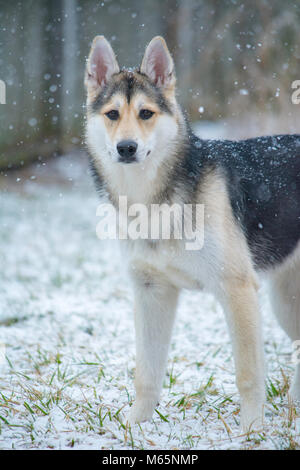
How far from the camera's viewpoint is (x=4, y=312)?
4980 millimetres

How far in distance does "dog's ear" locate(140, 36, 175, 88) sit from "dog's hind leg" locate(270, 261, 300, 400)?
1.42 m

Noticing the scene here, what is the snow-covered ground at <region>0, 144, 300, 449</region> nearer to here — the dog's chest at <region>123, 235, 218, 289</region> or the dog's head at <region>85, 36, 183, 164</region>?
the dog's chest at <region>123, 235, 218, 289</region>

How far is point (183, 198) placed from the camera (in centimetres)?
283

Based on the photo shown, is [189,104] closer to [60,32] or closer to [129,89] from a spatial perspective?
[60,32]

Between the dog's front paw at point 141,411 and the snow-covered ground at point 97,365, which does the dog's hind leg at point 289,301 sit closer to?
the snow-covered ground at point 97,365

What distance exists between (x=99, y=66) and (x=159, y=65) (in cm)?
37

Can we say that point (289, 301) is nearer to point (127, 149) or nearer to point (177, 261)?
point (177, 261)

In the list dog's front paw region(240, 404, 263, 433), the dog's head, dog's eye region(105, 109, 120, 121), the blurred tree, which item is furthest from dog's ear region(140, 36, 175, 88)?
the blurred tree

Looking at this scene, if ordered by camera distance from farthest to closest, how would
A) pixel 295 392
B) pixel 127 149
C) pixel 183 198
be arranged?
pixel 295 392 < pixel 183 198 < pixel 127 149

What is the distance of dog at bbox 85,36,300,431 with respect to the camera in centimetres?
270

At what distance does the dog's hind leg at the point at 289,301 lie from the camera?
3.29 metres

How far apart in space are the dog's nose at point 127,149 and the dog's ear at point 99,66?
0.61 m

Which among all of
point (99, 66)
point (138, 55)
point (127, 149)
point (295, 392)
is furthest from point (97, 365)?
point (138, 55)
